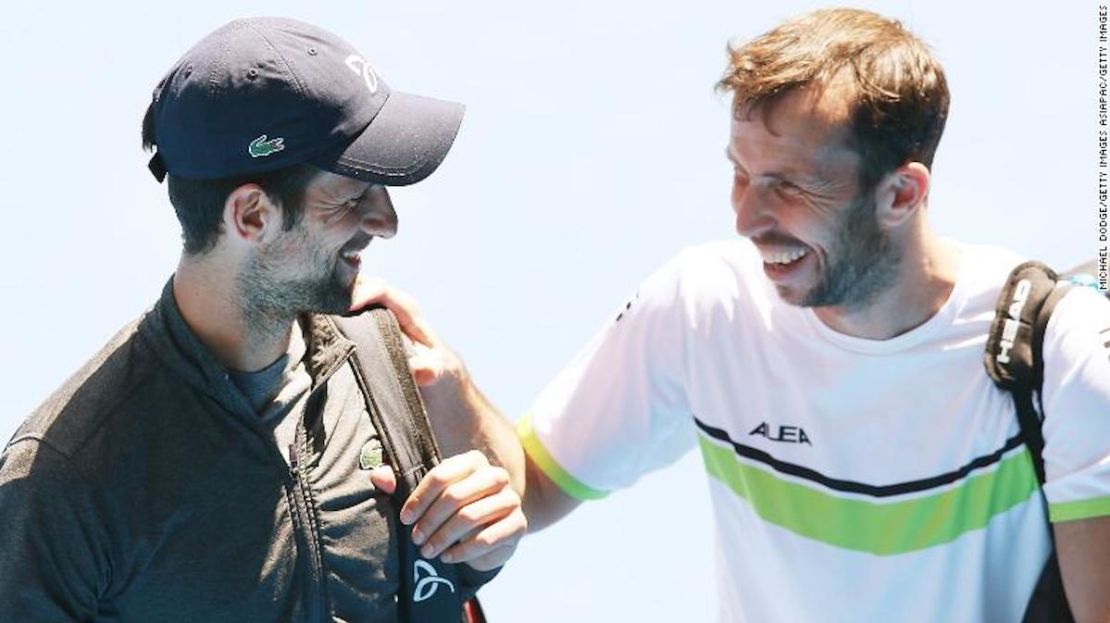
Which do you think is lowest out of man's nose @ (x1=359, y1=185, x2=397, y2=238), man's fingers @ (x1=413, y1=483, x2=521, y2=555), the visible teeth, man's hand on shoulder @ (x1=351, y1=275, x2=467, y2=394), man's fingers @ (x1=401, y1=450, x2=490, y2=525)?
man's fingers @ (x1=413, y1=483, x2=521, y2=555)

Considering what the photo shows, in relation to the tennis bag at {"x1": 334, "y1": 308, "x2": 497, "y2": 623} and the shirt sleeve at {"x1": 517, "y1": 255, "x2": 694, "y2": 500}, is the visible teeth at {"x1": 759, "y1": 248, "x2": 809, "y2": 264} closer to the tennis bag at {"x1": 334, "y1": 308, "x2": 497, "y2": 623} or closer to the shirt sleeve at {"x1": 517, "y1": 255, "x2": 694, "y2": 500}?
the shirt sleeve at {"x1": 517, "y1": 255, "x2": 694, "y2": 500}

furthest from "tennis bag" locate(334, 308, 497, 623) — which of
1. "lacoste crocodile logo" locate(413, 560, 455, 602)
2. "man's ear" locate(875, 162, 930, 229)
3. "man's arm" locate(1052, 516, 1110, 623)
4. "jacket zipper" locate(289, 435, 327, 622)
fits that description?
"man's arm" locate(1052, 516, 1110, 623)

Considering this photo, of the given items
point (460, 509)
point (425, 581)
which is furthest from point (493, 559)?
point (460, 509)

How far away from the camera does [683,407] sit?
4.46 metres

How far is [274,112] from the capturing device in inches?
144

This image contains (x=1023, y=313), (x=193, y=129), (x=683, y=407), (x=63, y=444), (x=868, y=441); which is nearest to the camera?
(x=63, y=444)

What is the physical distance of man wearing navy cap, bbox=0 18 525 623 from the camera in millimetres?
3490

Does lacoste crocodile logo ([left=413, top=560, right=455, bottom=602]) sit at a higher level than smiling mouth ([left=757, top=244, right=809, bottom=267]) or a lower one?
lower

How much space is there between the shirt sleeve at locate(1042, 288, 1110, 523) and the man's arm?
0.10ft

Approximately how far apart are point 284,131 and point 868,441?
1.54 meters

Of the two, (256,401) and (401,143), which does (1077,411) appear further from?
(256,401)

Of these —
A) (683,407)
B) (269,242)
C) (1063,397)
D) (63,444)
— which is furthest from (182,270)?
(1063,397)

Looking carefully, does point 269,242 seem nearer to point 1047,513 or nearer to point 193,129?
point 193,129

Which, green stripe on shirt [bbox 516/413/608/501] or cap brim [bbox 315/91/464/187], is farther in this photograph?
green stripe on shirt [bbox 516/413/608/501]
